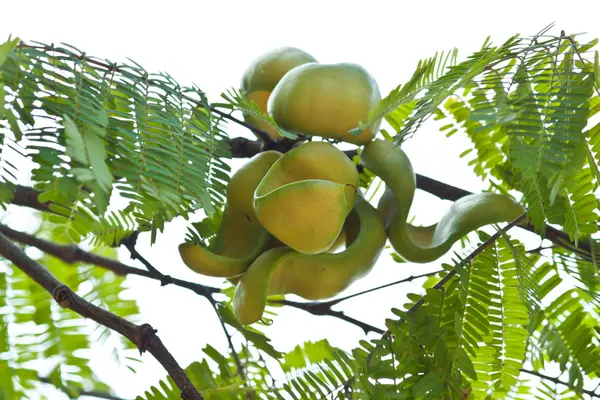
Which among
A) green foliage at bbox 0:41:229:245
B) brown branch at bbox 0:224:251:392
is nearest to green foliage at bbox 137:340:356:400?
brown branch at bbox 0:224:251:392

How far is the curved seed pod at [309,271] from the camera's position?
588 mm

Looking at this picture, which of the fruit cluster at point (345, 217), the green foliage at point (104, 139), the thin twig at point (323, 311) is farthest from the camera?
the thin twig at point (323, 311)

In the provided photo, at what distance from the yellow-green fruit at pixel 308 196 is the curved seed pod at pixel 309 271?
4 cm

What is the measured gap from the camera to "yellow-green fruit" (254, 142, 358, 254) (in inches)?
20.5

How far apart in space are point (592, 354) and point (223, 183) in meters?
→ 0.31

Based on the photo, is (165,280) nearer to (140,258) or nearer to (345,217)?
(140,258)

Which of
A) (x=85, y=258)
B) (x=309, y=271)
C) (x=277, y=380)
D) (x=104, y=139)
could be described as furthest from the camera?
(x=85, y=258)

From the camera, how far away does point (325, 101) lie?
59 cm

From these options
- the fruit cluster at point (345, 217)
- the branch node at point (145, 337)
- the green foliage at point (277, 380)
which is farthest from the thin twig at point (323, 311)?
the branch node at point (145, 337)

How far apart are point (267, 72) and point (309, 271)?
200mm

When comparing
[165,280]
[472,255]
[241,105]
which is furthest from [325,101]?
[165,280]

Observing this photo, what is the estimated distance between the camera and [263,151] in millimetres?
682

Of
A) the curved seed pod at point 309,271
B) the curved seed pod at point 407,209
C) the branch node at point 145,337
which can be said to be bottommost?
the branch node at point 145,337

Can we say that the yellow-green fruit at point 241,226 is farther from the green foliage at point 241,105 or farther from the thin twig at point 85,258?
the thin twig at point 85,258
